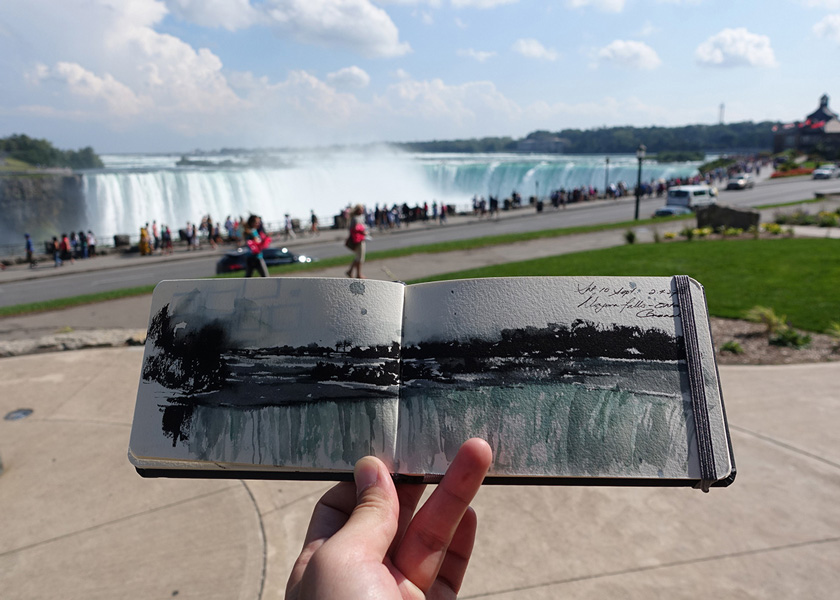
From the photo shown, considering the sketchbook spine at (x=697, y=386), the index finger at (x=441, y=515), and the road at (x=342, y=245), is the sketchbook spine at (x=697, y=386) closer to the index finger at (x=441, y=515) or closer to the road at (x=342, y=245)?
the index finger at (x=441, y=515)

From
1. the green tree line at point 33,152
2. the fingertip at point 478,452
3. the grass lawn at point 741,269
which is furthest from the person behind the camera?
the green tree line at point 33,152

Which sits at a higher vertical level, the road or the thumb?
the thumb

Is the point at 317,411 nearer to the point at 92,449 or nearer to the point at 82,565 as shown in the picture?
the point at 82,565

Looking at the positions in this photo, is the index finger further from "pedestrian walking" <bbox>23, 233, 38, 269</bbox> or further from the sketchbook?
"pedestrian walking" <bbox>23, 233, 38, 269</bbox>

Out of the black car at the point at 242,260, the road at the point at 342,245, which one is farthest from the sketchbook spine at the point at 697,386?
the road at the point at 342,245

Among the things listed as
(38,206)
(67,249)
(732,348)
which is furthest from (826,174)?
(38,206)

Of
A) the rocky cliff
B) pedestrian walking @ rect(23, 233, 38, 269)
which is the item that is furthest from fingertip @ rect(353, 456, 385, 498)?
the rocky cliff

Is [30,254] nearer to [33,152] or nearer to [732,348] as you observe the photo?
[732,348]

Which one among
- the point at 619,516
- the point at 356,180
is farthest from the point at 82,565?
the point at 356,180
